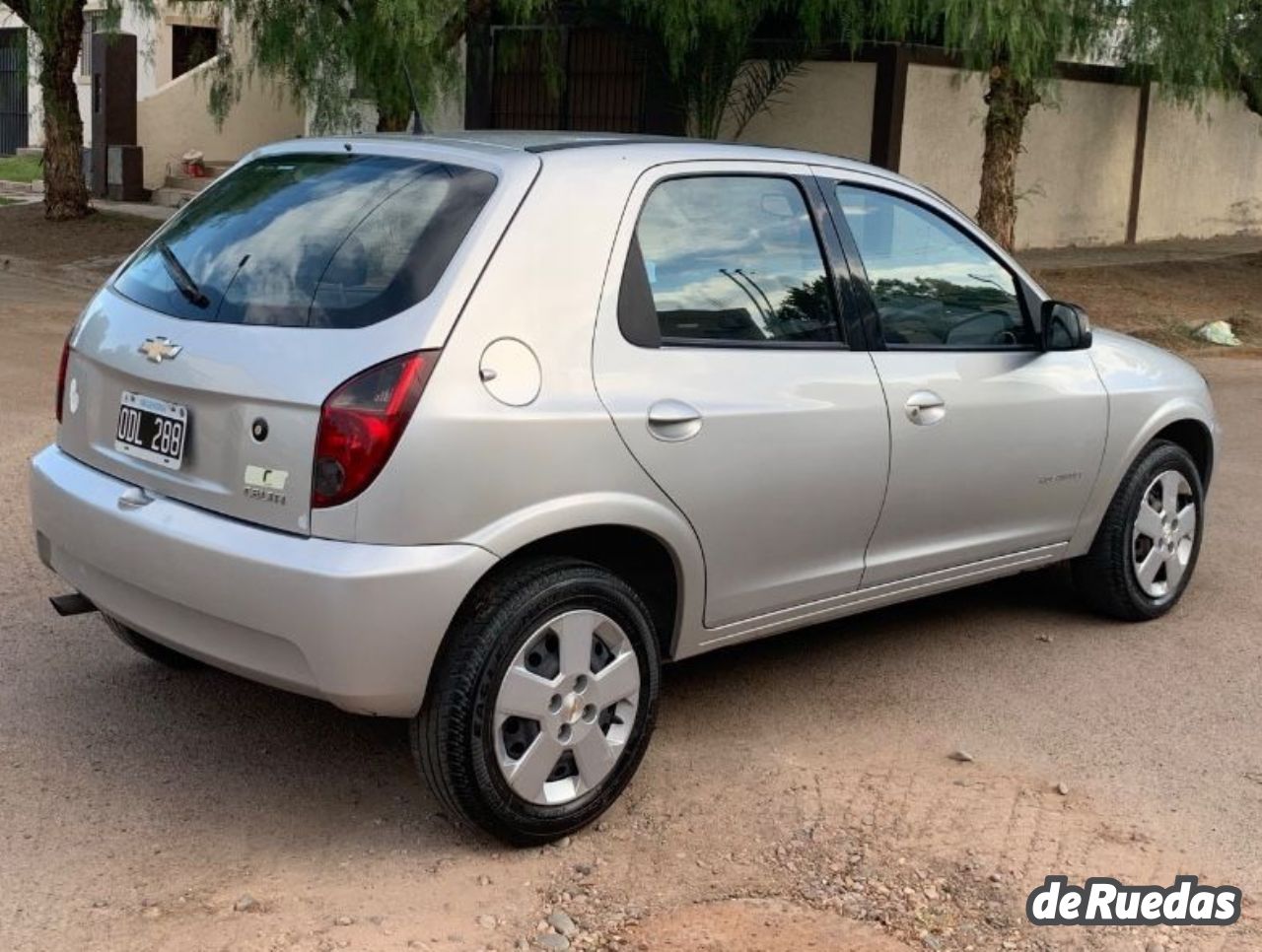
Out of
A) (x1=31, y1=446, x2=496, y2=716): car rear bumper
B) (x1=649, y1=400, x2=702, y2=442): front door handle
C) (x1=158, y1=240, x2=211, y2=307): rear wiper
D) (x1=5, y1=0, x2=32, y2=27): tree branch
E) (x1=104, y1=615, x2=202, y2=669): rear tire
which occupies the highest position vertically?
(x1=5, y1=0, x2=32, y2=27): tree branch

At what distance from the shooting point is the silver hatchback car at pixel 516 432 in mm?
3600

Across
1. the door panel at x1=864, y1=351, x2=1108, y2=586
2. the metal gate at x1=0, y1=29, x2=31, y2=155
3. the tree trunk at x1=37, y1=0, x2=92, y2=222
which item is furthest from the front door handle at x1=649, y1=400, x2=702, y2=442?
the metal gate at x1=0, y1=29, x2=31, y2=155

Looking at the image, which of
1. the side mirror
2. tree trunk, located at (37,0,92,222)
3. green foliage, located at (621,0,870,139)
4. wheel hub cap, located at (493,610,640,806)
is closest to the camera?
wheel hub cap, located at (493,610,640,806)

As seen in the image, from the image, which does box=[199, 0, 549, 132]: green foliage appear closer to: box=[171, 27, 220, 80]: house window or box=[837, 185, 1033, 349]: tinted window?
box=[837, 185, 1033, 349]: tinted window

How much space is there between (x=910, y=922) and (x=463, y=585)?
1.26 metres

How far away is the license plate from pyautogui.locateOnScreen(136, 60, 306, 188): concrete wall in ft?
62.9

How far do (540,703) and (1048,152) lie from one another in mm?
18111

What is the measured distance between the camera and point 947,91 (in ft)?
60.5

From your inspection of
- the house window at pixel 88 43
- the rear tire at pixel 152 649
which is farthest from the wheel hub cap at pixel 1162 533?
the house window at pixel 88 43

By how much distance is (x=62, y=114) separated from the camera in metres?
17.7

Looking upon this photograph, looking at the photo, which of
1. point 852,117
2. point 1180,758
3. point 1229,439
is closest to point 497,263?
point 1180,758

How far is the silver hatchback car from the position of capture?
3600 millimetres

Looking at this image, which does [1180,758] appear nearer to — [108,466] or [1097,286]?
[108,466]

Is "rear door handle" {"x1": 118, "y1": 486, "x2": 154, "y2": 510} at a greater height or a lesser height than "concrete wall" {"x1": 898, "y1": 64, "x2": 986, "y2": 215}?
lesser
